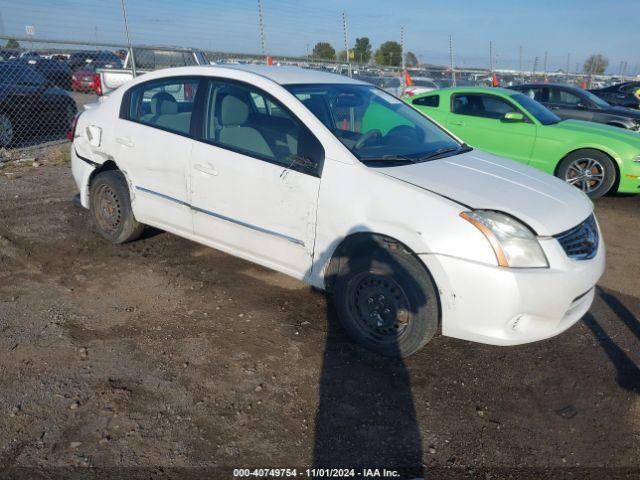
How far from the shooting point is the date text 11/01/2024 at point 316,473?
7.93ft

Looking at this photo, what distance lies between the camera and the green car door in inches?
298

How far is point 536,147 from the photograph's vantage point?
7480 millimetres

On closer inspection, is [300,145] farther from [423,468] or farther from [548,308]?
[423,468]

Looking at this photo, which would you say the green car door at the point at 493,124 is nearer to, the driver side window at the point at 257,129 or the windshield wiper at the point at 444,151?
the windshield wiper at the point at 444,151

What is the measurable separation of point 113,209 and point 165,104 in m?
1.16

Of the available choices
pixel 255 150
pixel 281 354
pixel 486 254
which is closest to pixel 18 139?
pixel 255 150

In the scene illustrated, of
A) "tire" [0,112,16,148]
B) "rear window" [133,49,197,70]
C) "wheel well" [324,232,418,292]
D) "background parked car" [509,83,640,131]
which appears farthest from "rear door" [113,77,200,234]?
"background parked car" [509,83,640,131]

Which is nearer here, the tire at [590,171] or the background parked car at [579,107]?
the tire at [590,171]

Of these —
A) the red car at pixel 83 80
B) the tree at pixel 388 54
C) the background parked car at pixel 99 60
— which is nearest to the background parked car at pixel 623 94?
the background parked car at pixel 99 60

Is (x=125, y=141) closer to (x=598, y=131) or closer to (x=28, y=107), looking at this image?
(x=598, y=131)

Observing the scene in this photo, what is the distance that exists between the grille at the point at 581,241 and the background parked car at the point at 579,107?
760 cm

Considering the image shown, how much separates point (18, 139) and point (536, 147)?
9433 millimetres

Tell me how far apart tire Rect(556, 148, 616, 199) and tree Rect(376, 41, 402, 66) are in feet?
99.8

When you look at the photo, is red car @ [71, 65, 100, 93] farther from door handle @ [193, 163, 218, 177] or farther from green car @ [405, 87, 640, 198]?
door handle @ [193, 163, 218, 177]
